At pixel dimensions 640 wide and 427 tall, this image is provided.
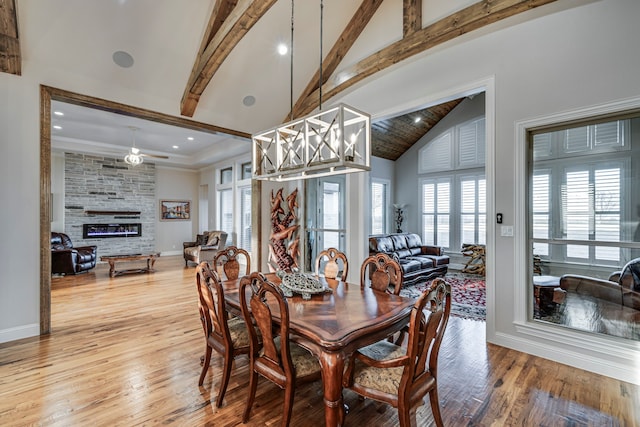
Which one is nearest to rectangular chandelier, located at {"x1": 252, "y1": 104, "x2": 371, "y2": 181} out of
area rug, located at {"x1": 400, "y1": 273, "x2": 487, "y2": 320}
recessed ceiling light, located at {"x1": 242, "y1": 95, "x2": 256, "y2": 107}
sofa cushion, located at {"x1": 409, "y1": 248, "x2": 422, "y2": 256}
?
recessed ceiling light, located at {"x1": 242, "y1": 95, "x2": 256, "y2": 107}

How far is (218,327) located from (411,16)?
397cm

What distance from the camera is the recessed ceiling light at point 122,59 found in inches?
141

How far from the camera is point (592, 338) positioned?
2.66 m

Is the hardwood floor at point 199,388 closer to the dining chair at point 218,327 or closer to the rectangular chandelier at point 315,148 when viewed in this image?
the dining chair at point 218,327

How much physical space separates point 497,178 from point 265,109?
3.81 m

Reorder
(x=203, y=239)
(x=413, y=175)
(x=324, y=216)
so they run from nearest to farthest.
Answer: (x=324, y=216) < (x=413, y=175) < (x=203, y=239)

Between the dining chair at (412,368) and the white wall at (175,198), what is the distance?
956cm

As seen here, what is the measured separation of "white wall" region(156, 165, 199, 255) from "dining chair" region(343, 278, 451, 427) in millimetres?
9556

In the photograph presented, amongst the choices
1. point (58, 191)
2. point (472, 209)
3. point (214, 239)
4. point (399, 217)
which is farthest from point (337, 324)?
point (58, 191)

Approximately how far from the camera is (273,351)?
1.82 meters

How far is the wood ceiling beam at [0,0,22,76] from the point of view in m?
2.84

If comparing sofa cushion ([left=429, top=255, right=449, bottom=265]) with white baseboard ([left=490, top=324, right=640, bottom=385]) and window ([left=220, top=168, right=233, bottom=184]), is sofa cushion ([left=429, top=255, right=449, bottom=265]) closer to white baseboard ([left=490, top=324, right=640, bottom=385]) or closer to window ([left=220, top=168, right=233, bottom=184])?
white baseboard ([left=490, top=324, right=640, bottom=385])

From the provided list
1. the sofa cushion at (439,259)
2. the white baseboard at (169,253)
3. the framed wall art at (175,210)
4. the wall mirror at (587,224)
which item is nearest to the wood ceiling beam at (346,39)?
the wall mirror at (587,224)

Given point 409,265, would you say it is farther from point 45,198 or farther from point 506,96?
point 45,198
